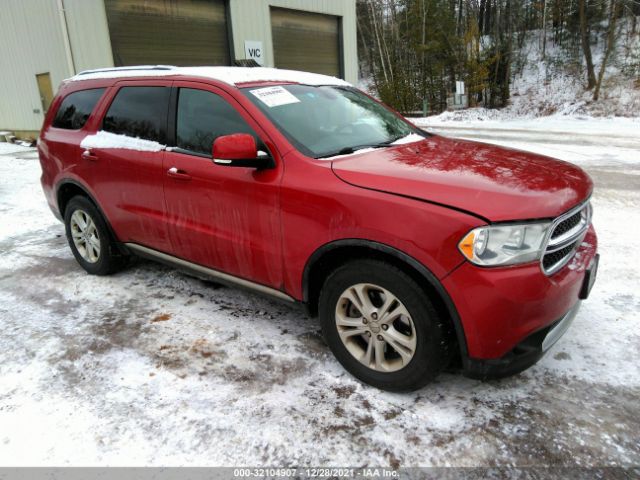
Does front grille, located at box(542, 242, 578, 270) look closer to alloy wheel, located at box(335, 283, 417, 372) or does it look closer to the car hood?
the car hood

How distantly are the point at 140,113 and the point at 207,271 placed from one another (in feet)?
4.53

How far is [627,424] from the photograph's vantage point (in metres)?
2.41

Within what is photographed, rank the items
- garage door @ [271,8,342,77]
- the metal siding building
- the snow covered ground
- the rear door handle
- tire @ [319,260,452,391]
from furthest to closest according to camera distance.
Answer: garage door @ [271,8,342,77] → the metal siding building → the rear door handle → tire @ [319,260,452,391] → the snow covered ground

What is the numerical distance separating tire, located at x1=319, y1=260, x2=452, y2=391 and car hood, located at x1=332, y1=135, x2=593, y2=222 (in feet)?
1.43

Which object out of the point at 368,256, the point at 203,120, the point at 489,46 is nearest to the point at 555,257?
the point at 368,256

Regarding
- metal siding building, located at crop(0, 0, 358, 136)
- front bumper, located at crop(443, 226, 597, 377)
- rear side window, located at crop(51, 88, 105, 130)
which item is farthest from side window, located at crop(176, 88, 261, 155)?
metal siding building, located at crop(0, 0, 358, 136)

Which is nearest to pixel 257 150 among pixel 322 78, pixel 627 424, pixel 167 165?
pixel 167 165

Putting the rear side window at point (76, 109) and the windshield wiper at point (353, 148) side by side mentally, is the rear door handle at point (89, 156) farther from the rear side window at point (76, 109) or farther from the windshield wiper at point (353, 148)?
the windshield wiper at point (353, 148)

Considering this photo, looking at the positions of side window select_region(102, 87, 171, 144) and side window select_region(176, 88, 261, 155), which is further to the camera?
side window select_region(102, 87, 171, 144)

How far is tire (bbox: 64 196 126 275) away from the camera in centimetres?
432

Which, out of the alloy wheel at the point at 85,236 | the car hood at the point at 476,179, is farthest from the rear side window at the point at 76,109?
the car hood at the point at 476,179

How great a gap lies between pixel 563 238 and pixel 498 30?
27.7m

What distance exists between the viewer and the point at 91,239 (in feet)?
14.7

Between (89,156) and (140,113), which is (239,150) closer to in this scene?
(140,113)
